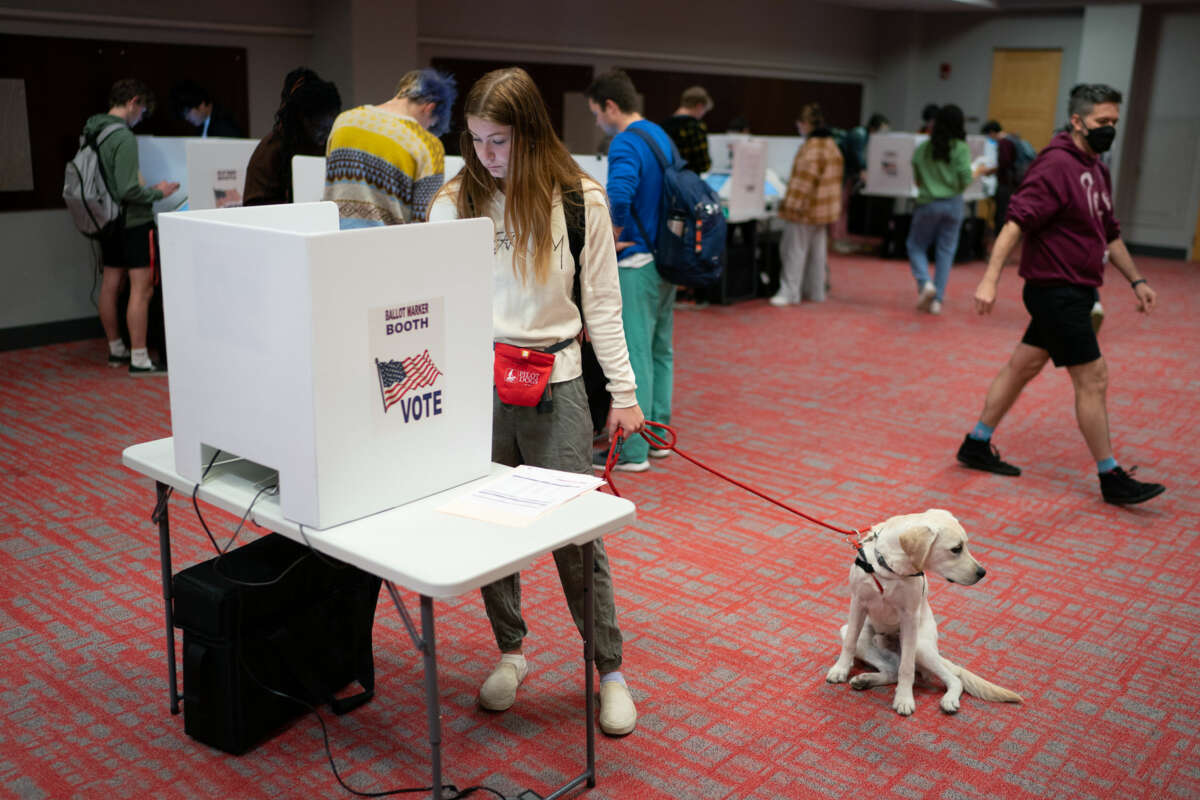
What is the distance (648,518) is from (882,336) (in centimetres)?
387

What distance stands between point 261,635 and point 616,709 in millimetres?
833

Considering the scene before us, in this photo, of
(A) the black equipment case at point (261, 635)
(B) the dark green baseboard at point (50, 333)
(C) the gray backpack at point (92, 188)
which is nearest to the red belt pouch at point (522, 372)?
(A) the black equipment case at point (261, 635)

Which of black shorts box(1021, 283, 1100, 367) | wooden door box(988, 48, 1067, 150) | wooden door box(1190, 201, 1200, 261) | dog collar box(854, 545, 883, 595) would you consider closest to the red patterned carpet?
dog collar box(854, 545, 883, 595)

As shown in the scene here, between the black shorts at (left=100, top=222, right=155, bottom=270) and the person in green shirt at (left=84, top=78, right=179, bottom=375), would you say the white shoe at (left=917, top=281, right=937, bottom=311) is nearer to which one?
the person in green shirt at (left=84, top=78, right=179, bottom=375)

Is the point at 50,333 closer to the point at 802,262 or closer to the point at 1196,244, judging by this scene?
the point at 802,262

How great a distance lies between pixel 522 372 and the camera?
2297 millimetres

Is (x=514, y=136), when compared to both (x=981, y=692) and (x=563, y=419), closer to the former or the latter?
(x=563, y=419)

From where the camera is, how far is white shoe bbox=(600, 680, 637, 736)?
2443 millimetres

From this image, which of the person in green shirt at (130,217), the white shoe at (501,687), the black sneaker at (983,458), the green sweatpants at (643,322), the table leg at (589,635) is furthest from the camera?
the person in green shirt at (130,217)

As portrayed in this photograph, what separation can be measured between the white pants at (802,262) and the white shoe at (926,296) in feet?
2.55

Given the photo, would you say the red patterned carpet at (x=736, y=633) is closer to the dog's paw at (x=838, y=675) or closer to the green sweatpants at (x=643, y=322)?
the dog's paw at (x=838, y=675)

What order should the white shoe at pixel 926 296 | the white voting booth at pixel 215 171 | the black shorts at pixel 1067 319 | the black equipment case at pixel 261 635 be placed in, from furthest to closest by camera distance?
the white shoe at pixel 926 296 < the white voting booth at pixel 215 171 < the black shorts at pixel 1067 319 < the black equipment case at pixel 261 635

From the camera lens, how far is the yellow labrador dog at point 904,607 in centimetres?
245

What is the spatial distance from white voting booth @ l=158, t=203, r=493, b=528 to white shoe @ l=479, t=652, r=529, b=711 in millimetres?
689
